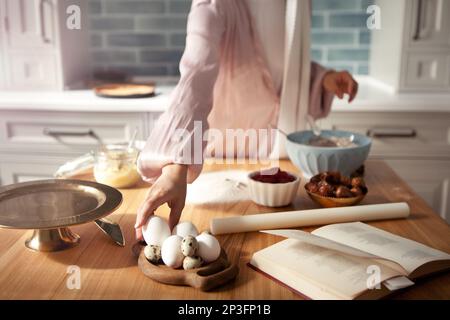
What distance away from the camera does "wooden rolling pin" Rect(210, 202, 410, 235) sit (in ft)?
2.87

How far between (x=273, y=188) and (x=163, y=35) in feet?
5.57

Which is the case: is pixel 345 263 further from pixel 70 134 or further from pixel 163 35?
pixel 163 35

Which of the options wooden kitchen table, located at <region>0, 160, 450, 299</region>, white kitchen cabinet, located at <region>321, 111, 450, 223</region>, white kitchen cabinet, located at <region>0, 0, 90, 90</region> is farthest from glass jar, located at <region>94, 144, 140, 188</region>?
white kitchen cabinet, located at <region>0, 0, 90, 90</region>

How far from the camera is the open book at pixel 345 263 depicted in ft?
2.17

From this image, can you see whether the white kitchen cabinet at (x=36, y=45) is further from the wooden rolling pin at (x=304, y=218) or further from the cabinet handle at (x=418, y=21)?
the wooden rolling pin at (x=304, y=218)

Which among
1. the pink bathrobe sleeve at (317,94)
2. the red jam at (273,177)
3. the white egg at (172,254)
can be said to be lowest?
the white egg at (172,254)

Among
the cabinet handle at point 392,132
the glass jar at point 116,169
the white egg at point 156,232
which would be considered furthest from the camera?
the cabinet handle at point 392,132

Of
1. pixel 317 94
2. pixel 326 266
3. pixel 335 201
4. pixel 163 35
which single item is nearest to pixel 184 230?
pixel 326 266

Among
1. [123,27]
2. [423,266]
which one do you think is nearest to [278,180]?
[423,266]

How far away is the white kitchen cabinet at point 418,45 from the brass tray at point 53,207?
1.60 meters

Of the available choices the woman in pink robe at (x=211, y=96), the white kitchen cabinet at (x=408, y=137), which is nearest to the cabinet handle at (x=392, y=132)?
the white kitchen cabinet at (x=408, y=137)

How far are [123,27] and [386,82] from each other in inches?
49.5

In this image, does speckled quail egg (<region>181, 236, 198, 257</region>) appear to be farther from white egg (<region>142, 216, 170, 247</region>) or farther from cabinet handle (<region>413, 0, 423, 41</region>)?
cabinet handle (<region>413, 0, 423, 41</region>)
